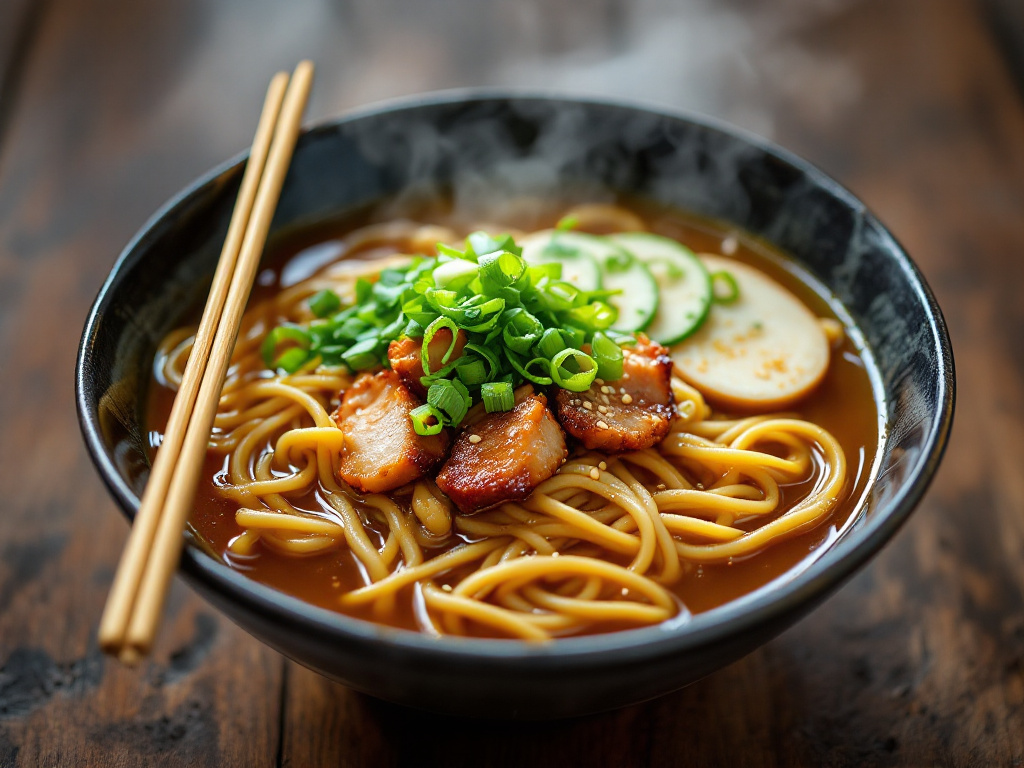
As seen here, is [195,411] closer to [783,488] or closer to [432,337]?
[432,337]

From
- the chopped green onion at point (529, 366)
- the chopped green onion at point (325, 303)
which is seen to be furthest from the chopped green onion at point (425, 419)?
the chopped green onion at point (325, 303)

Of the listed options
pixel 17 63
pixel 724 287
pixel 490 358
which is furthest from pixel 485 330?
pixel 17 63

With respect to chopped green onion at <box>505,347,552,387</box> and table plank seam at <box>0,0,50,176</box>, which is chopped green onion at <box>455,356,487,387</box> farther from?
table plank seam at <box>0,0,50,176</box>

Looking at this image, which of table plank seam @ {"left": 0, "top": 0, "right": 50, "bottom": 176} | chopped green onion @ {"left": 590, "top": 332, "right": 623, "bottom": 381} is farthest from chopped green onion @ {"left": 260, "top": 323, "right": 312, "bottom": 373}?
table plank seam @ {"left": 0, "top": 0, "right": 50, "bottom": 176}

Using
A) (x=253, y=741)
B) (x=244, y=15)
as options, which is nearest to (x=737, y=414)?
(x=253, y=741)

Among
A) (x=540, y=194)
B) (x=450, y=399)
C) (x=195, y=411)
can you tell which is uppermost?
(x=540, y=194)
